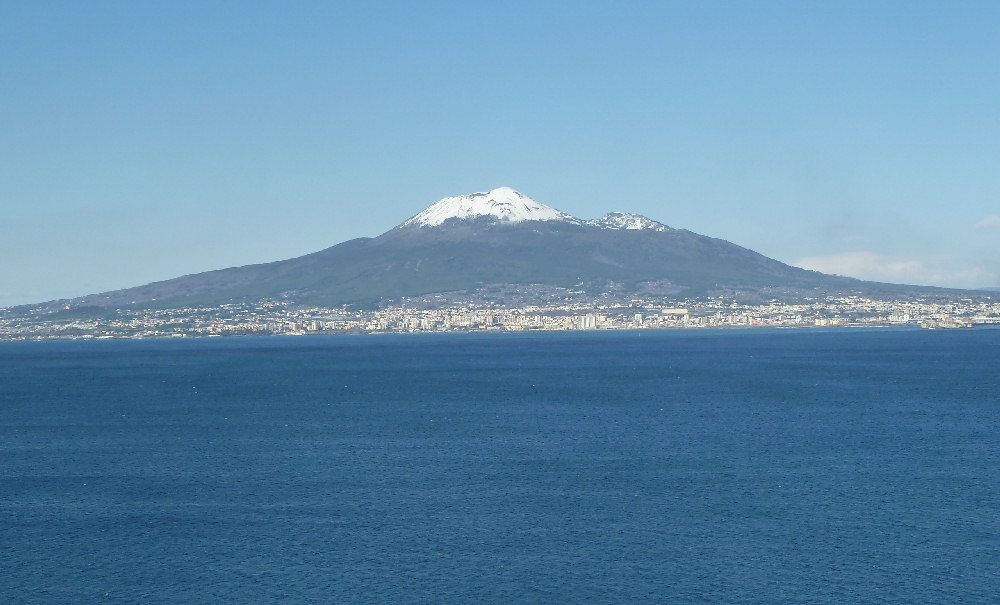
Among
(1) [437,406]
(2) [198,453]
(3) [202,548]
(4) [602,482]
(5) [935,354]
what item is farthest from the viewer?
(5) [935,354]

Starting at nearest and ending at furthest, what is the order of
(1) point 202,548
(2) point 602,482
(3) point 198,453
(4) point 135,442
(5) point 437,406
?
(1) point 202,548
(2) point 602,482
(3) point 198,453
(4) point 135,442
(5) point 437,406

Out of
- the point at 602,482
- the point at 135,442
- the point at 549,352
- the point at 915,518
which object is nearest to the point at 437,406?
the point at 135,442

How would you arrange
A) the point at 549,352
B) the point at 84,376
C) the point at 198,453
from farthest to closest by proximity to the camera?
the point at 549,352 → the point at 84,376 → the point at 198,453

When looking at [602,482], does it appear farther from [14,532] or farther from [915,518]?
[14,532]

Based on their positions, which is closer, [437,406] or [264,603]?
[264,603]

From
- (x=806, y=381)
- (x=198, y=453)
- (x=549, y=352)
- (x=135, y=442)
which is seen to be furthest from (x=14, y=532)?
(x=549, y=352)

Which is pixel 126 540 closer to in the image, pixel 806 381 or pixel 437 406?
pixel 437 406
